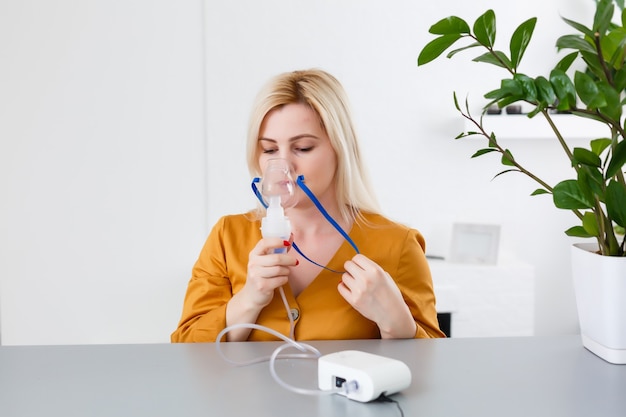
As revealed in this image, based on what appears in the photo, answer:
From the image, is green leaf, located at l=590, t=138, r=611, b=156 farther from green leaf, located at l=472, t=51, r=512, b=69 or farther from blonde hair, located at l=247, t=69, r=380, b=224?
blonde hair, located at l=247, t=69, r=380, b=224

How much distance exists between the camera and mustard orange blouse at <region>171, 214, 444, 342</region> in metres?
1.72

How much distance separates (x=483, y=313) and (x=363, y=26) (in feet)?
5.11

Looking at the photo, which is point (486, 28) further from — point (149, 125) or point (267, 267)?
point (149, 125)

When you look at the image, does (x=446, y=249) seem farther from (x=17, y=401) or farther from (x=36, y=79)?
(x=17, y=401)

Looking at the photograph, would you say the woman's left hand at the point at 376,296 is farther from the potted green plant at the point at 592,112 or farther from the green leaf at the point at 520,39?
the green leaf at the point at 520,39

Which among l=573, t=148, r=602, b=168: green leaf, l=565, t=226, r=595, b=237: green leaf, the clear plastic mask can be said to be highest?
l=573, t=148, r=602, b=168: green leaf

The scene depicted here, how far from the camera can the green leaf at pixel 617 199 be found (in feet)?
4.12

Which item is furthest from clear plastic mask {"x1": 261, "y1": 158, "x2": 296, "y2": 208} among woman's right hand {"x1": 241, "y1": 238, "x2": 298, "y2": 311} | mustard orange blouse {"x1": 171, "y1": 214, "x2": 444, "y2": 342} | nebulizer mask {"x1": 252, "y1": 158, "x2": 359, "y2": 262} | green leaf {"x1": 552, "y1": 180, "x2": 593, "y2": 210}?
green leaf {"x1": 552, "y1": 180, "x2": 593, "y2": 210}

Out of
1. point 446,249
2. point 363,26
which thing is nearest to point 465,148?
point 446,249

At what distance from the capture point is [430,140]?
12.7ft

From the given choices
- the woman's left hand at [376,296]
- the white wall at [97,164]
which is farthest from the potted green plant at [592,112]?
the white wall at [97,164]

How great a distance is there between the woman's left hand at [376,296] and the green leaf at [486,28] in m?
0.53

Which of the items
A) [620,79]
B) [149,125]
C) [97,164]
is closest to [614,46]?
[620,79]

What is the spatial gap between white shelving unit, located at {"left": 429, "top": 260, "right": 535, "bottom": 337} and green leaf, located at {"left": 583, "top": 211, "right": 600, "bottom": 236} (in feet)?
7.41
